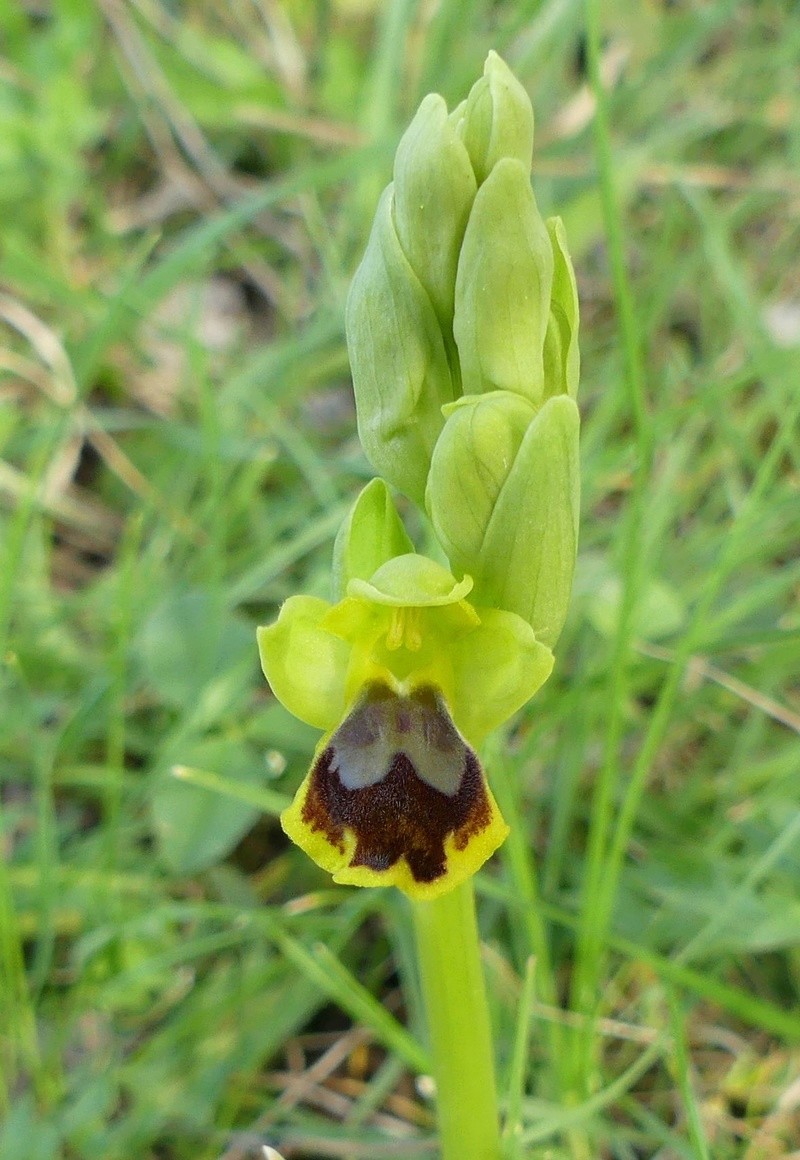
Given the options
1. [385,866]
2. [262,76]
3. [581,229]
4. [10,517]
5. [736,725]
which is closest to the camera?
[385,866]

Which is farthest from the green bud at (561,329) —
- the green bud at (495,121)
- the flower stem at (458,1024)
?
the flower stem at (458,1024)

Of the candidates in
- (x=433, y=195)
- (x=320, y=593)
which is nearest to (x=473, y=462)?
(x=433, y=195)

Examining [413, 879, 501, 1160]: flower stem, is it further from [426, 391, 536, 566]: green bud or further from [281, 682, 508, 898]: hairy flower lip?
[426, 391, 536, 566]: green bud

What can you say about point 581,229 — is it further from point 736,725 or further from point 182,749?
point 182,749

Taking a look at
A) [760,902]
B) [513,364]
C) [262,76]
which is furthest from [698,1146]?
[262,76]

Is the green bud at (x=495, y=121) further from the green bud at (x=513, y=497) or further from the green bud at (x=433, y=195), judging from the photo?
the green bud at (x=513, y=497)

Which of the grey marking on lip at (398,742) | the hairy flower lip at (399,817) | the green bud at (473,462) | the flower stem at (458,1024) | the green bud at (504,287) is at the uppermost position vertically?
the green bud at (504,287)
